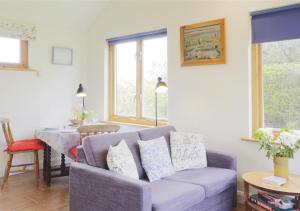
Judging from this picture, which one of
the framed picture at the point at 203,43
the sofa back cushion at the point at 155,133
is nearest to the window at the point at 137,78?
the framed picture at the point at 203,43

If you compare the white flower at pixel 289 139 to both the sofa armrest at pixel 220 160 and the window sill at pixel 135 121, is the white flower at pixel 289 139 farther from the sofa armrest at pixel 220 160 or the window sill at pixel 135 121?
the window sill at pixel 135 121

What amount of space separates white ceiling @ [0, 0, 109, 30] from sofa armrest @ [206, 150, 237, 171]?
3.05 metres

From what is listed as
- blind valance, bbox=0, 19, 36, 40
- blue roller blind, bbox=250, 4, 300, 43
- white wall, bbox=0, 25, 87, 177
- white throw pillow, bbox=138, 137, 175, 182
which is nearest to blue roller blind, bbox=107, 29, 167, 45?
white wall, bbox=0, 25, 87, 177

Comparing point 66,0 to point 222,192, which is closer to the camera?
point 222,192

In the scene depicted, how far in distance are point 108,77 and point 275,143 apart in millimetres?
3073

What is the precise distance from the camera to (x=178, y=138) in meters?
3.17

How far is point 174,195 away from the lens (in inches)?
89.0

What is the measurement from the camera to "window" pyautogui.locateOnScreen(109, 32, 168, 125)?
427 cm

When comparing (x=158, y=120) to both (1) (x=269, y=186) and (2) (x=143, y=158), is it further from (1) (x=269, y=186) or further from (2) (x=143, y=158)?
(1) (x=269, y=186)

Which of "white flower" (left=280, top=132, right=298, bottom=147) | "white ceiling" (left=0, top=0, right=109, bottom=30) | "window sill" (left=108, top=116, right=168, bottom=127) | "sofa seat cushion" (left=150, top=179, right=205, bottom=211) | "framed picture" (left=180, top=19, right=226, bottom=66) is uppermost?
"white ceiling" (left=0, top=0, right=109, bottom=30)

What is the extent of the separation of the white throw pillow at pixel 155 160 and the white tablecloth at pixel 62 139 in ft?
4.03

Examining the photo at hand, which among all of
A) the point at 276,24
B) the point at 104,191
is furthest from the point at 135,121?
the point at 276,24

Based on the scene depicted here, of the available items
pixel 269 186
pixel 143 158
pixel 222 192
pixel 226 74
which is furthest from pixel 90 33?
pixel 269 186

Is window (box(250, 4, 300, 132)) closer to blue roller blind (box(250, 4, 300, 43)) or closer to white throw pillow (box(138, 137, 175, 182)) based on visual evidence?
blue roller blind (box(250, 4, 300, 43))
